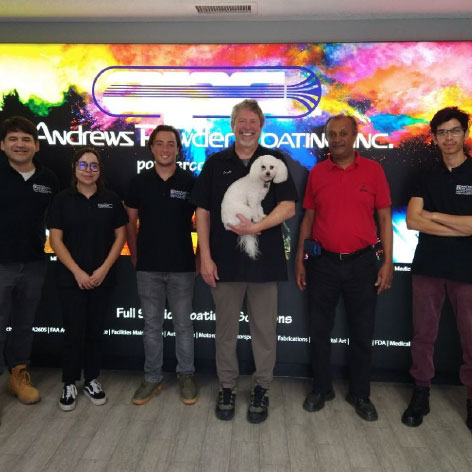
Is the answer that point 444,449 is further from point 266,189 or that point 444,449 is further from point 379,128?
point 379,128

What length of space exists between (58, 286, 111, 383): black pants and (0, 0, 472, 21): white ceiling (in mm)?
1833

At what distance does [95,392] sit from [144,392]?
0.30 metres

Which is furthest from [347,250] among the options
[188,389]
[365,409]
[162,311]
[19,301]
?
[19,301]

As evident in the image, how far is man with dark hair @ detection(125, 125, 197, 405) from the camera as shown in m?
2.63

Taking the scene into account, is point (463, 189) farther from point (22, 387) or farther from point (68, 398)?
point (22, 387)

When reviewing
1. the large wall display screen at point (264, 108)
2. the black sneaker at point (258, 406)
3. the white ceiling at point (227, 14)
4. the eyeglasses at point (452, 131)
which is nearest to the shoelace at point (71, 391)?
the large wall display screen at point (264, 108)

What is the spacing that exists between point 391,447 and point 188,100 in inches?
97.3

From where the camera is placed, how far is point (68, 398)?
2627mm

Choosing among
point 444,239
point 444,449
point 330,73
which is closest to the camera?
point 444,449

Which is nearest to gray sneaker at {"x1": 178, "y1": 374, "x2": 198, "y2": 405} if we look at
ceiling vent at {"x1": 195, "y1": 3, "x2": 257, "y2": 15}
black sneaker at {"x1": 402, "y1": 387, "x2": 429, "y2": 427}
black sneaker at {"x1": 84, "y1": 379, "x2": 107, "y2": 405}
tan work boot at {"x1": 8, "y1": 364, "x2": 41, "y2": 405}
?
black sneaker at {"x1": 84, "y1": 379, "x2": 107, "y2": 405}

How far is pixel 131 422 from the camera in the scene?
251 cm

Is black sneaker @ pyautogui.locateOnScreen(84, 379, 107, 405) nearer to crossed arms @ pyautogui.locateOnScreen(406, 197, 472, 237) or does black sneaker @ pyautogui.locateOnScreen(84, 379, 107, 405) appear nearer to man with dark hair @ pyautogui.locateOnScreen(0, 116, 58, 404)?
man with dark hair @ pyautogui.locateOnScreen(0, 116, 58, 404)

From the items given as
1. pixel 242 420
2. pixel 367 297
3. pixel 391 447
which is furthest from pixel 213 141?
pixel 391 447

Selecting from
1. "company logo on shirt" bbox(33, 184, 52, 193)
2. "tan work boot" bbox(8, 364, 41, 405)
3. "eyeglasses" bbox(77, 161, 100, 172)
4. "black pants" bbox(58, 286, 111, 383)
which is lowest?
"tan work boot" bbox(8, 364, 41, 405)
